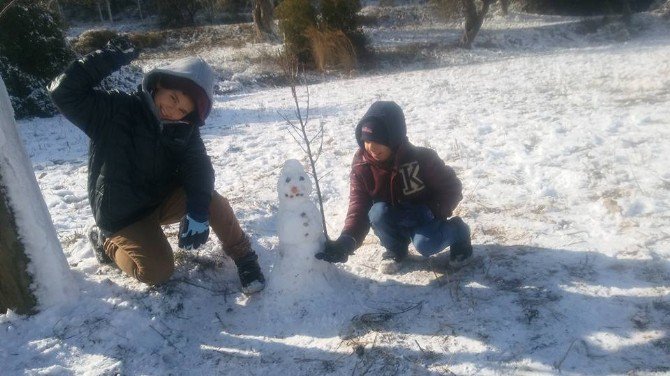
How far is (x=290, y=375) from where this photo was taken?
244cm

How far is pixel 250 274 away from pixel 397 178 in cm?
111

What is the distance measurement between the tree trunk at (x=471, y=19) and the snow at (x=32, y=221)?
1464 cm

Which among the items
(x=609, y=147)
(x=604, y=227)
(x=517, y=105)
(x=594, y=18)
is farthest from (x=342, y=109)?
(x=594, y=18)

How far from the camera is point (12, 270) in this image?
8.63ft

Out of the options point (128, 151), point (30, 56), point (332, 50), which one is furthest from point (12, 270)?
point (332, 50)

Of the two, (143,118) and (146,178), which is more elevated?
(143,118)

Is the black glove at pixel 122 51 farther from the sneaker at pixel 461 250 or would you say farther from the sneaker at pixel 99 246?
the sneaker at pixel 461 250

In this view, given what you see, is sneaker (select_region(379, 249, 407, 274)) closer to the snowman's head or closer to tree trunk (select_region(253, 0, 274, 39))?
the snowman's head

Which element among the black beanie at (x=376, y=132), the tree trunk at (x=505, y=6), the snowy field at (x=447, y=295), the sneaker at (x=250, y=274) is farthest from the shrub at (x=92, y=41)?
the black beanie at (x=376, y=132)

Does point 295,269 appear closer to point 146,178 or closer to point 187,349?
point 187,349

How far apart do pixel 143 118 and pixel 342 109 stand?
5082 millimetres

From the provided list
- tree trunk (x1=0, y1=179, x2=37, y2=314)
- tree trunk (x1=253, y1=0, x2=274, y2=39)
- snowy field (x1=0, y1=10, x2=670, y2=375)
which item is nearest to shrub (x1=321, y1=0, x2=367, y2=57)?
tree trunk (x1=253, y1=0, x2=274, y2=39)

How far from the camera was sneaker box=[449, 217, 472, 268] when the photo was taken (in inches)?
117

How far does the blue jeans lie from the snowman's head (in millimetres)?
510
